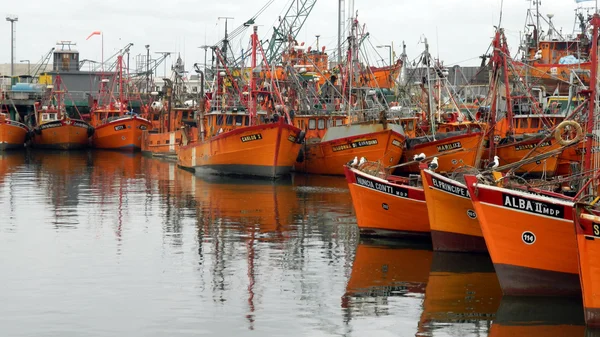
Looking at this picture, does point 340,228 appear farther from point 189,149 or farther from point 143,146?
point 143,146

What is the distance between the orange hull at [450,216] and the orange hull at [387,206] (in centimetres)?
147

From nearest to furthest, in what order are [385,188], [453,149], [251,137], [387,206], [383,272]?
[383,272] < [385,188] < [387,206] < [453,149] < [251,137]

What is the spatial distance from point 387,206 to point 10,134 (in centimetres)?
5556

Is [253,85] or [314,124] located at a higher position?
[253,85]

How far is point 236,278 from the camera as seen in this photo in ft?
78.1

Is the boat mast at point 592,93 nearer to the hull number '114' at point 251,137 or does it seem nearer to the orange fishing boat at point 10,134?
the hull number '114' at point 251,137

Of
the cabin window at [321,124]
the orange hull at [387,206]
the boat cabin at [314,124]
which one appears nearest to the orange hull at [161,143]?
the boat cabin at [314,124]

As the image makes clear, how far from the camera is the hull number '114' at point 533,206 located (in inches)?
789

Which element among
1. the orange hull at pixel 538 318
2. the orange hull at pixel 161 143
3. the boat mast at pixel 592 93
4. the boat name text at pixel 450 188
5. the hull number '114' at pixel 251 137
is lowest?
the orange hull at pixel 538 318

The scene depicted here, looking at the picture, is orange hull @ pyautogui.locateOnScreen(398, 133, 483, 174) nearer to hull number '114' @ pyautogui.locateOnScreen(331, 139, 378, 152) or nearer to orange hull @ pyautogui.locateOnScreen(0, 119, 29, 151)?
hull number '114' @ pyautogui.locateOnScreen(331, 139, 378, 152)

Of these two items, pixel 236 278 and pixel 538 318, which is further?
pixel 236 278

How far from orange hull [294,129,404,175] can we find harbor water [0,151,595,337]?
973 cm

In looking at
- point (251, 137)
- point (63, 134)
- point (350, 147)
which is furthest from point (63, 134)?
point (350, 147)

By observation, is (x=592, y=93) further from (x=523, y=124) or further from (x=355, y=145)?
(x=523, y=124)
